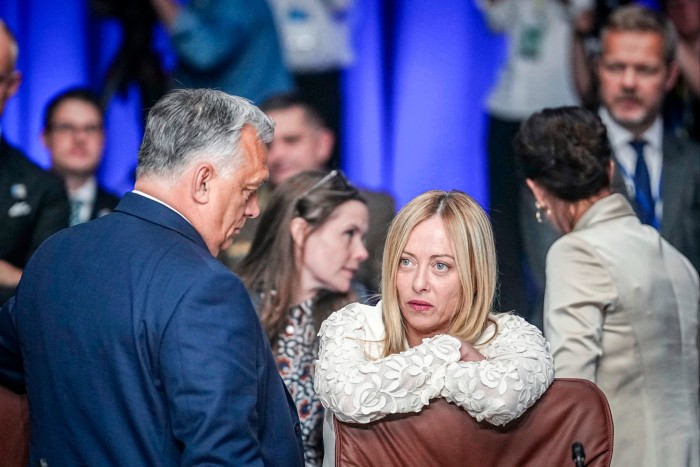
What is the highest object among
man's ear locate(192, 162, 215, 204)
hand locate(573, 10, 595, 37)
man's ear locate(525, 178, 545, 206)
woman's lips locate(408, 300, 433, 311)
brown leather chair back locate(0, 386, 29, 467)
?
hand locate(573, 10, 595, 37)

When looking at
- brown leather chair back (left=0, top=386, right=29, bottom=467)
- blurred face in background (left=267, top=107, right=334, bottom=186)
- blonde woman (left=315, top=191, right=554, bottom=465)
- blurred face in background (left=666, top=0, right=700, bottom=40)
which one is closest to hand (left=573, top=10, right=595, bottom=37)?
blurred face in background (left=666, top=0, right=700, bottom=40)

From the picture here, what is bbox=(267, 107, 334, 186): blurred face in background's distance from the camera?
17.7ft

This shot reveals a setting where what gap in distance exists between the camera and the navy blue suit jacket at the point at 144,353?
2.05 m

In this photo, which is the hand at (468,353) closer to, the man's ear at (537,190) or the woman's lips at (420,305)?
the woman's lips at (420,305)

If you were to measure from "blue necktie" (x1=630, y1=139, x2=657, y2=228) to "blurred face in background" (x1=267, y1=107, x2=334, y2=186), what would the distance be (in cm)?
154

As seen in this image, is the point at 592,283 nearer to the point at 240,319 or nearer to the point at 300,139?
the point at 240,319

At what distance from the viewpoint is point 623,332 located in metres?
2.93

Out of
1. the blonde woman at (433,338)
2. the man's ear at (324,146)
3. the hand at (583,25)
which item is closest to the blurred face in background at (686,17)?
the hand at (583,25)

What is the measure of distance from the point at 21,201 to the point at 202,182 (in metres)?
2.08

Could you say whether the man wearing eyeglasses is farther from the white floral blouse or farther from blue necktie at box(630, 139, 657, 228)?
the white floral blouse

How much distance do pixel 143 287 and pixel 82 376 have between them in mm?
221

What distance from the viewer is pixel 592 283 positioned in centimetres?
292

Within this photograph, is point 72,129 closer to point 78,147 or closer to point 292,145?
point 78,147

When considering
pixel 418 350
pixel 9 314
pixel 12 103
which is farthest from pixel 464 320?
pixel 12 103
